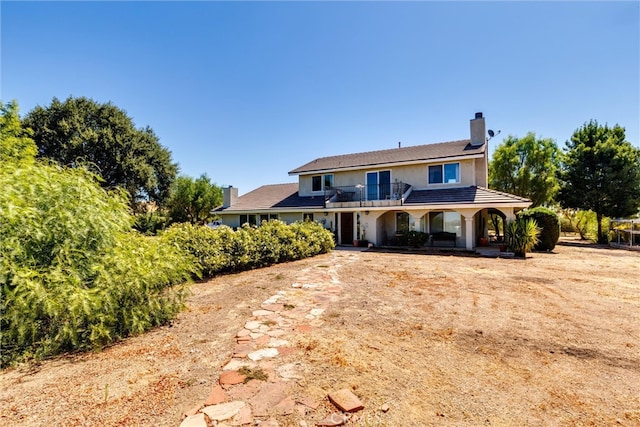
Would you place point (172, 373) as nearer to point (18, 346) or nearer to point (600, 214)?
point (18, 346)

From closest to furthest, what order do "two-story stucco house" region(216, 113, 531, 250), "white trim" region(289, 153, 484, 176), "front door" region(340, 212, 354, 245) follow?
"two-story stucco house" region(216, 113, 531, 250) < "white trim" region(289, 153, 484, 176) < "front door" region(340, 212, 354, 245)

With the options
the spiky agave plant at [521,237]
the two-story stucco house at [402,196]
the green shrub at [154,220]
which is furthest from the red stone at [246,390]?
the green shrub at [154,220]

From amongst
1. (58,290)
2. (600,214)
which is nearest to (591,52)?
(600,214)

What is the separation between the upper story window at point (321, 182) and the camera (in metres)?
21.3

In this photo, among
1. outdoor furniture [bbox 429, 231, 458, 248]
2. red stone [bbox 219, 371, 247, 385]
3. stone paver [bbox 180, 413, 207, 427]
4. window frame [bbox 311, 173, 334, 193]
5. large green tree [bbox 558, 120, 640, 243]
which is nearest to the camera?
stone paver [bbox 180, 413, 207, 427]

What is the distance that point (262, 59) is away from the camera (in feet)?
47.9

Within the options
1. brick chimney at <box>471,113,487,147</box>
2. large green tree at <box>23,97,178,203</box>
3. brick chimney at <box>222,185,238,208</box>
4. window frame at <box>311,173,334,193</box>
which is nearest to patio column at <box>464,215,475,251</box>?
brick chimney at <box>471,113,487,147</box>

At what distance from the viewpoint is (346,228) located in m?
19.7

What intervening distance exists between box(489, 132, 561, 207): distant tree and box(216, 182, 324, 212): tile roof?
18.2 metres

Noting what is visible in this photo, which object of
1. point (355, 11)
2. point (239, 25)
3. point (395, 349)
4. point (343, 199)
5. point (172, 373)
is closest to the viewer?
point (172, 373)

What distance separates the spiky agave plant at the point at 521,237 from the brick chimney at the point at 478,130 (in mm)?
6283

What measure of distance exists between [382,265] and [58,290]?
31.5ft

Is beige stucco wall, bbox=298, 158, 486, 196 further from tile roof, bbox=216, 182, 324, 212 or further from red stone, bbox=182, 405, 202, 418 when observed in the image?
red stone, bbox=182, 405, 202, 418

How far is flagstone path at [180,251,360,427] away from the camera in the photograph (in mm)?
2658
